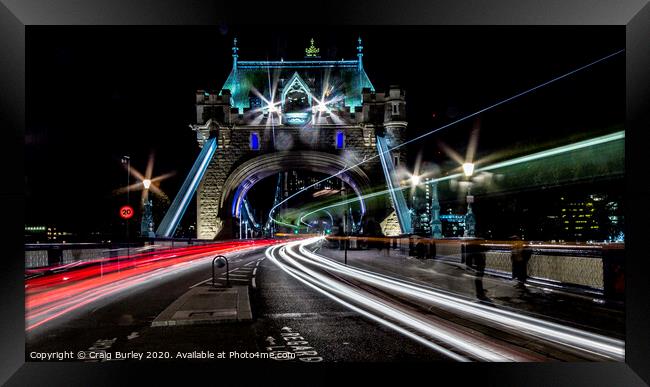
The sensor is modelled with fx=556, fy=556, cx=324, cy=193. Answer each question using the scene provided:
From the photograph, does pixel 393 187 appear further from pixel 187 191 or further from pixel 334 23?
pixel 334 23

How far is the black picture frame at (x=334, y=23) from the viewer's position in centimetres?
602

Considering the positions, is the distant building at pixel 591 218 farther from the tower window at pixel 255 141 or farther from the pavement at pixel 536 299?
the pavement at pixel 536 299

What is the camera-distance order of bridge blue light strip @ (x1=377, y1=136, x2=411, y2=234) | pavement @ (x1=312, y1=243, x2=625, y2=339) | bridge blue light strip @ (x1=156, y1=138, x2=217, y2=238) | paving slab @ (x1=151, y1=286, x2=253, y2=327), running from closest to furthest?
paving slab @ (x1=151, y1=286, x2=253, y2=327), pavement @ (x1=312, y1=243, x2=625, y2=339), bridge blue light strip @ (x1=156, y1=138, x2=217, y2=238), bridge blue light strip @ (x1=377, y1=136, x2=411, y2=234)

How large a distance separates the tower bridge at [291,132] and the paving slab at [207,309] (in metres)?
32.5

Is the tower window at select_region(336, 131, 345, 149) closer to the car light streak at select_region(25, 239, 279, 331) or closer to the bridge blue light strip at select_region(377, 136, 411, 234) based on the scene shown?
the bridge blue light strip at select_region(377, 136, 411, 234)

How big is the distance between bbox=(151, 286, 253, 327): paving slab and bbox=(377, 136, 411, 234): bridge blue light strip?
29.7 m

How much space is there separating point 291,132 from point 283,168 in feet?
18.1

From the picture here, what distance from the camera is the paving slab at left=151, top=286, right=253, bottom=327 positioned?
7.68m

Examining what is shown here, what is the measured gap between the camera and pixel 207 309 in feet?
28.1

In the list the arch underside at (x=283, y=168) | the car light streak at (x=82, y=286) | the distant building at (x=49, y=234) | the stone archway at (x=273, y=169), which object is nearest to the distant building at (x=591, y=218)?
the arch underside at (x=283, y=168)

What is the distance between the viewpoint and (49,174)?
22.1 m

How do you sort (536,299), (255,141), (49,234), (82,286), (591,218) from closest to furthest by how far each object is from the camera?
(536,299) → (82,286) → (49,234) → (591,218) → (255,141)

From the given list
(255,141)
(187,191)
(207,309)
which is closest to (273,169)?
(255,141)

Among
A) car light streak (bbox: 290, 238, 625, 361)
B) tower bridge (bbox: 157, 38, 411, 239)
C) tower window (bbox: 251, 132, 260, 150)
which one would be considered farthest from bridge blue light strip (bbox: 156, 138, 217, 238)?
car light streak (bbox: 290, 238, 625, 361)
